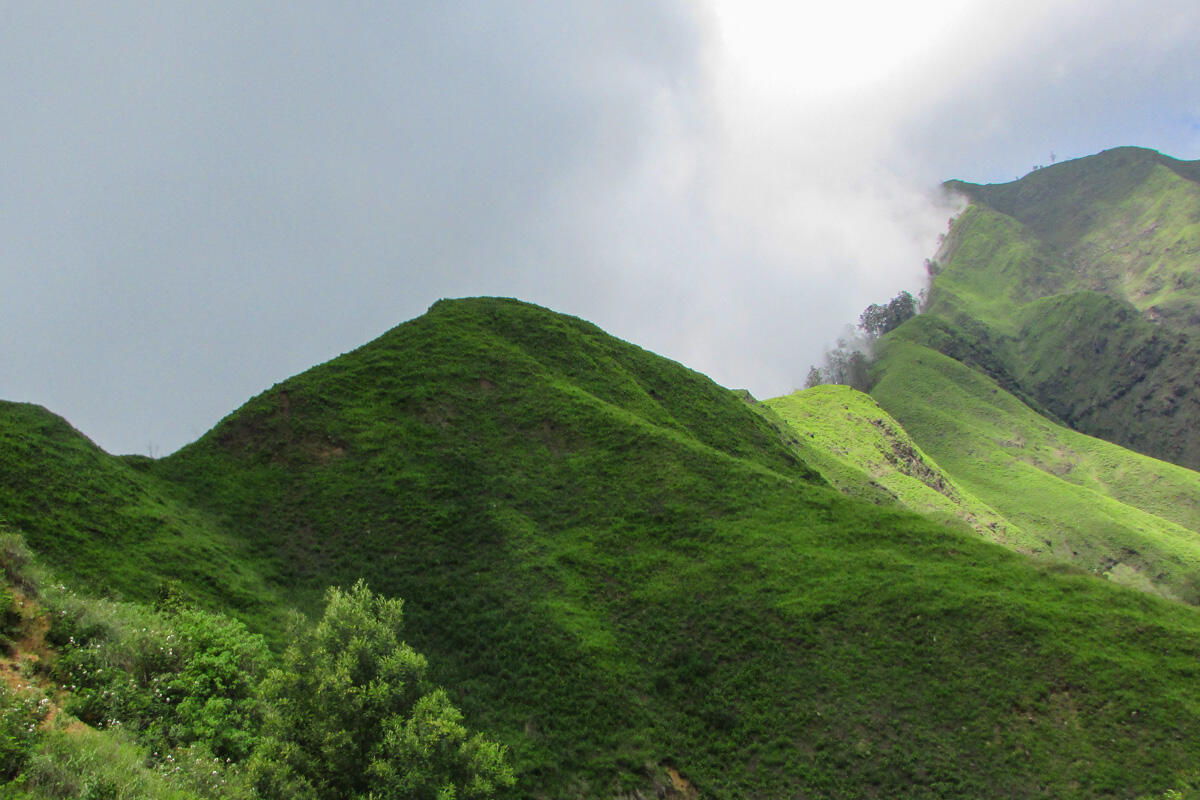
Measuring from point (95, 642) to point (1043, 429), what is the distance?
178372 mm

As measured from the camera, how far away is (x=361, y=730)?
80.8 feet

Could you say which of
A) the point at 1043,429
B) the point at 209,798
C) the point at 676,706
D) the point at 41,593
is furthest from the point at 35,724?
the point at 1043,429

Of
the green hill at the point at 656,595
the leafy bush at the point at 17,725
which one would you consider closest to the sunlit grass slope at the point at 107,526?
the green hill at the point at 656,595

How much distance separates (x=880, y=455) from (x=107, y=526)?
94.8 metres

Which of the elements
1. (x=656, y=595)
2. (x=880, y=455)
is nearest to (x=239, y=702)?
(x=656, y=595)

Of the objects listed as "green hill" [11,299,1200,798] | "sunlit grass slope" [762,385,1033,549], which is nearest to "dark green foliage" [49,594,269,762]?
"green hill" [11,299,1200,798]

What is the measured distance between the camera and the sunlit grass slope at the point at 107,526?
32.4 meters

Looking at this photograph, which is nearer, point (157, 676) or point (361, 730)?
point (361, 730)

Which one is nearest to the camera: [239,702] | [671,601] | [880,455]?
[239,702]

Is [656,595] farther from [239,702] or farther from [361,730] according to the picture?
[239,702]

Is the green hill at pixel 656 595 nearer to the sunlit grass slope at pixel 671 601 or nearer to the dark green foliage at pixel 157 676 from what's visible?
the sunlit grass slope at pixel 671 601

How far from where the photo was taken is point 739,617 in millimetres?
38281

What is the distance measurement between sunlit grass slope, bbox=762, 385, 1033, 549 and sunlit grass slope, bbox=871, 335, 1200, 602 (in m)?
13.2

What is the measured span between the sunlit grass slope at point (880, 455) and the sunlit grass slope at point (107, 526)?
208ft
